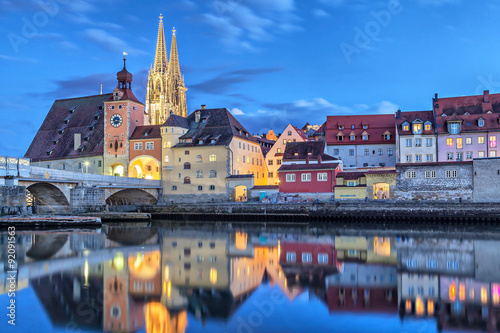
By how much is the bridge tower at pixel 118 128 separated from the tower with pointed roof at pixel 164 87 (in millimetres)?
47502

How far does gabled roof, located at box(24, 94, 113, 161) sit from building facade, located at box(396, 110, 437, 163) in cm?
3756

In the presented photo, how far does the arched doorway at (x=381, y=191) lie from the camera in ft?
167

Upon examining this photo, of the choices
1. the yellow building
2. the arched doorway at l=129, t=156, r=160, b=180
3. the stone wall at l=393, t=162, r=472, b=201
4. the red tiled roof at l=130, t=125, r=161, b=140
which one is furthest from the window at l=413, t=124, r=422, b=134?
the arched doorway at l=129, t=156, r=160, b=180

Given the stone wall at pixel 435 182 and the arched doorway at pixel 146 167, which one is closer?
the stone wall at pixel 435 182

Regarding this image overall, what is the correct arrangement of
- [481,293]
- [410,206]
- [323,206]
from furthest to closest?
[323,206]
[410,206]
[481,293]

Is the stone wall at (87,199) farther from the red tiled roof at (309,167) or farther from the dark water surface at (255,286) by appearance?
the red tiled roof at (309,167)

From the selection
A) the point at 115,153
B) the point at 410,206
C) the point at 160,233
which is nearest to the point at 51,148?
the point at 115,153

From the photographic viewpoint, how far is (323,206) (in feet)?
155

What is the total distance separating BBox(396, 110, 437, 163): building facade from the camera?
2265 inches

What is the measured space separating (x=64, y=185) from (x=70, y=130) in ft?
87.6

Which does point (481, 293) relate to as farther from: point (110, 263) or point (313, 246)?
point (110, 263)

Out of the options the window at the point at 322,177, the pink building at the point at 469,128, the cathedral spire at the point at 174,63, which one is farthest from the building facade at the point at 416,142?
the cathedral spire at the point at 174,63

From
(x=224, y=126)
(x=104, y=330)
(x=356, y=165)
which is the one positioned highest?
(x=224, y=126)

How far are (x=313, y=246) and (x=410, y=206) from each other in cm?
1858
